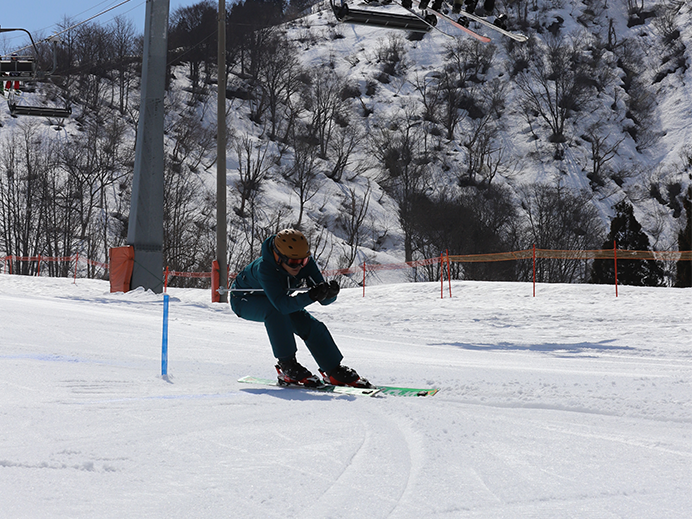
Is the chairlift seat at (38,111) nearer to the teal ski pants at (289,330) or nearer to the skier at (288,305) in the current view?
the skier at (288,305)

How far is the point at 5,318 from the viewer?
28.5 ft

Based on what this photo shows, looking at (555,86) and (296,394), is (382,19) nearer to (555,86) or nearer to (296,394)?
(296,394)

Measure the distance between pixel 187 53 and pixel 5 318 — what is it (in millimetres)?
57829

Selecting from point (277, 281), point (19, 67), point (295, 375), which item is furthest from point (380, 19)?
point (19, 67)

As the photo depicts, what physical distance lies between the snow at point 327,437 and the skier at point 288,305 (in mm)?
387

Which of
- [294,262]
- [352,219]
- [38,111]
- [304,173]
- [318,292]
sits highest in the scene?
[304,173]

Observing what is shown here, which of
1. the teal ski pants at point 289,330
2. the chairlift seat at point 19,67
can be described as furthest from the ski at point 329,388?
the chairlift seat at point 19,67

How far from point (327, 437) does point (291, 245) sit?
1.97 metres

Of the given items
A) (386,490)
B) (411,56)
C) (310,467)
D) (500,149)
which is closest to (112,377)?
(310,467)

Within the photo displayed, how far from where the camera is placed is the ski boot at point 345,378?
5.20m

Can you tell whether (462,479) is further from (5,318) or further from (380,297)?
(380,297)

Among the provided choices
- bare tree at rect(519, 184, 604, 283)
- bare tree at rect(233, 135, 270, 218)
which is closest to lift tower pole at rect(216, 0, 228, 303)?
bare tree at rect(233, 135, 270, 218)

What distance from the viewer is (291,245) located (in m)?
4.92

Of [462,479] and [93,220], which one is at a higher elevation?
[93,220]
